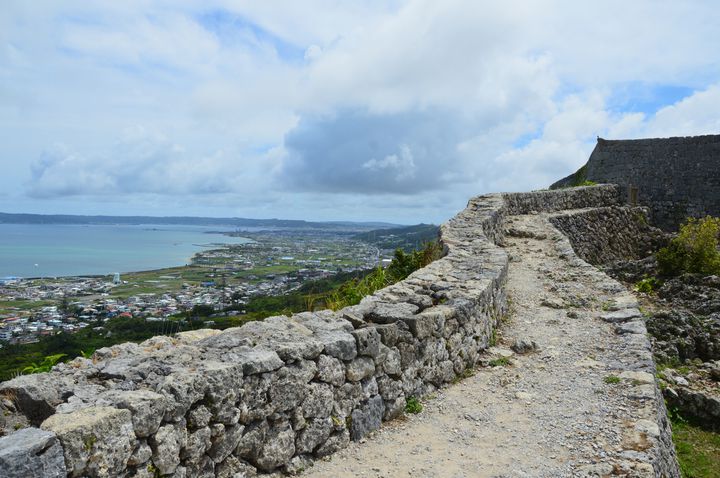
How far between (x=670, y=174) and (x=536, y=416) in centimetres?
2200

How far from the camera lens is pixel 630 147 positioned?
2430 cm

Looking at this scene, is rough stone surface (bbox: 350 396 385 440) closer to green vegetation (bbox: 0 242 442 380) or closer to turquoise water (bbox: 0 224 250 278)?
green vegetation (bbox: 0 242 442 380)

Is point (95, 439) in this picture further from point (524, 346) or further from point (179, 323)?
point (524, 346)

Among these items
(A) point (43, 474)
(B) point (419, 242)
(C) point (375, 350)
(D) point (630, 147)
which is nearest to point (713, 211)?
(D) point (630, 147)

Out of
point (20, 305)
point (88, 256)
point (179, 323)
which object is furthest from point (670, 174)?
point (88, 256)

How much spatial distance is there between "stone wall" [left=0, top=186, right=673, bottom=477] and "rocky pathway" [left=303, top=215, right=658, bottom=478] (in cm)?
27

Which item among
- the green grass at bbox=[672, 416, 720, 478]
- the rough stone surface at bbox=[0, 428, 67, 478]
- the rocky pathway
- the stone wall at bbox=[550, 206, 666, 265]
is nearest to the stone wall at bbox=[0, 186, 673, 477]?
the rough stone surface at bbox=[0, 428, 67, 478]

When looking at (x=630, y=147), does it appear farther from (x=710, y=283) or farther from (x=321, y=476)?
(x=321, y=476)

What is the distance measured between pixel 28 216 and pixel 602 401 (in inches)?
7687

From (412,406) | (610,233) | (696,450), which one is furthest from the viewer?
(610,233)

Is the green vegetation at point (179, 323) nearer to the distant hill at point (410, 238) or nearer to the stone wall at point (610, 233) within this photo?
the distant hill at point (410, 238)

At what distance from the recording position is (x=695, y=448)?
7379mm

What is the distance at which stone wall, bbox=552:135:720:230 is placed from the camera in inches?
891

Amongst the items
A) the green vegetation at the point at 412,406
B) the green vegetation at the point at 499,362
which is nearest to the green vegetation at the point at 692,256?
the green vegetation at the point at 499,362
